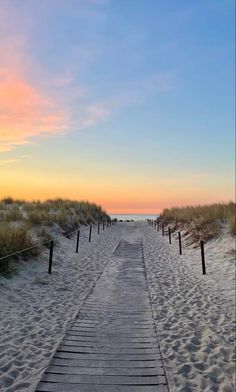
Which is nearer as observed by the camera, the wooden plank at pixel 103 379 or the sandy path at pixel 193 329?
the wooden plank at pixel 103 379

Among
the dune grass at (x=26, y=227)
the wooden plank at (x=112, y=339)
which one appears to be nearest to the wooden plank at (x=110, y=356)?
the wooden plank at (x=112, y=339)

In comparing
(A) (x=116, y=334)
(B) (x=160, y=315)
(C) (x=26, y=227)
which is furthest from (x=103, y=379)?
(C) (x=26, y=227)

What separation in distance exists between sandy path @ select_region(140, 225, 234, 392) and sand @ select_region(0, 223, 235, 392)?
0.02m

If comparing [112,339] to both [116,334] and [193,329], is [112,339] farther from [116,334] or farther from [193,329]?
[193,329]

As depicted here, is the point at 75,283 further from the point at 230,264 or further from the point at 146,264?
the point at 230,264

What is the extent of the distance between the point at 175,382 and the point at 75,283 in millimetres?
6848

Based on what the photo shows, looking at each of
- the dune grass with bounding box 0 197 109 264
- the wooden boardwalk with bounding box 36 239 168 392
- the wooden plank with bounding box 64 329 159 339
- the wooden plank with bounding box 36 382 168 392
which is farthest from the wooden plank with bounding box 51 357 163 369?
the dune grass with bounding box 0 197 109 264

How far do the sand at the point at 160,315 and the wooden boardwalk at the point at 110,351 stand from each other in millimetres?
Answer: 205

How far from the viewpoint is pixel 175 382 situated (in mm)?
5285

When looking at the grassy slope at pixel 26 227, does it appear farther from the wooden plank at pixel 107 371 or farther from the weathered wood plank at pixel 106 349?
the wooden plank at pixel 107 371

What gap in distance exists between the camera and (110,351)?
6270 millimetres

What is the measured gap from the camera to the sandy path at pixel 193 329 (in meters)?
5.63

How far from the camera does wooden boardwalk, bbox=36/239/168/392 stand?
5.11 metres

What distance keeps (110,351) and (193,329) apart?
2.31 m
